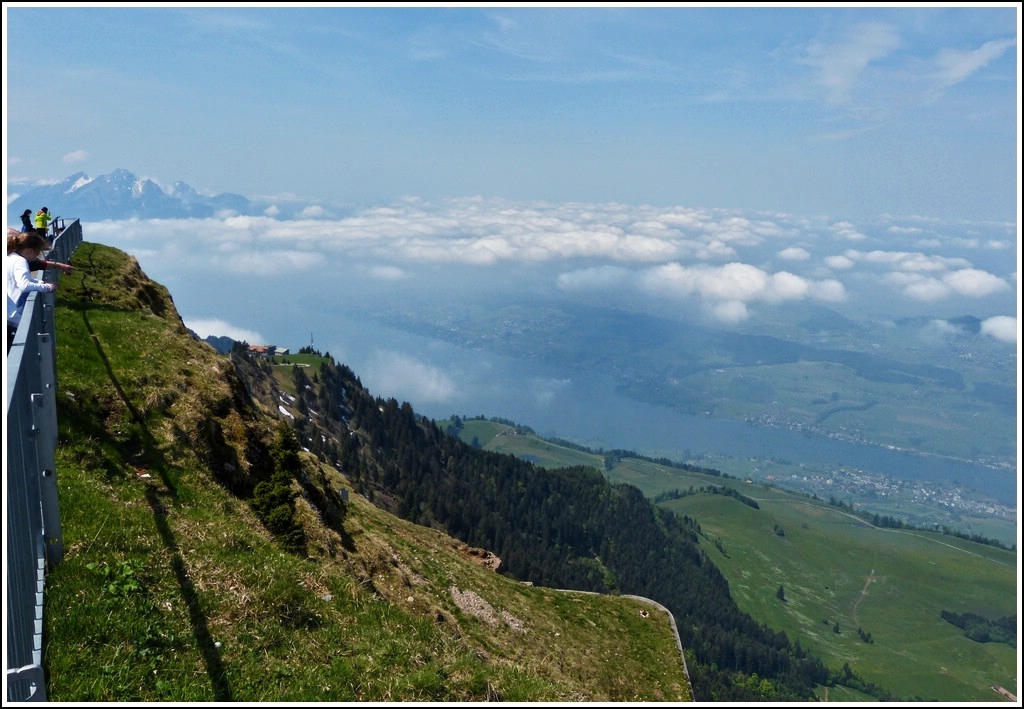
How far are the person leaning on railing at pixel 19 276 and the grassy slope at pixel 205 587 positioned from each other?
12.1 feet

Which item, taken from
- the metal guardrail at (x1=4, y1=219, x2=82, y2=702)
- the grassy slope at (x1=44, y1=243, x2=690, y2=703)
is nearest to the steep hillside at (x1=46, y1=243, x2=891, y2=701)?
the grassy slope at (x1=44, y1=243, x2=690, y2=703)

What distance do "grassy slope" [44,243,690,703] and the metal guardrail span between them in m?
1.30

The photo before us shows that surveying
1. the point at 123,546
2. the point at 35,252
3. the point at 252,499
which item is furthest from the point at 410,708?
the point at 252,499

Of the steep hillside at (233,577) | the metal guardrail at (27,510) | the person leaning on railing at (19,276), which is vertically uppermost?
the person leaning on railing at (19,276)

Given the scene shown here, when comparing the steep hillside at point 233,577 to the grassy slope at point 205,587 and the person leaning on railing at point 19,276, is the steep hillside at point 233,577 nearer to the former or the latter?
the grassy slope at point 205,587

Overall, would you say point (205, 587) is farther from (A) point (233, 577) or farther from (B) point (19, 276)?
(B) point (19, 276)

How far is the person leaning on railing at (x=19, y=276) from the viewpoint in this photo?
398 inches

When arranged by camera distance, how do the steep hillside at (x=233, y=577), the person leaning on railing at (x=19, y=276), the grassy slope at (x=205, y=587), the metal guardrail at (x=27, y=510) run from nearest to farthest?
the metal guardrail at (x=27, y=510) → the grassy slope at (x=205, y=587) → the steep hillside at (x=233, y=577) → the person leaning on railing at (x=19, y=276)

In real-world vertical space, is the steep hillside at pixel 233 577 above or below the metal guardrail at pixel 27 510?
below

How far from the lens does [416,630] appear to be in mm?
13500

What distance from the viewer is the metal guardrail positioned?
5.73 meters

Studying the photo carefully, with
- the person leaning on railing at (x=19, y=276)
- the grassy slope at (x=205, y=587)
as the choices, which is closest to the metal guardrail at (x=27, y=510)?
the grassy slope at (x=205, y=587)

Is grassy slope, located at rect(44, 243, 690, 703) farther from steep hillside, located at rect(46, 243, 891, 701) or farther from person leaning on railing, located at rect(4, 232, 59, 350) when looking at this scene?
person leaning on railing, located at rect(4, 232, 59, 350)

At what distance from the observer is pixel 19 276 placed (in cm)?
1026
